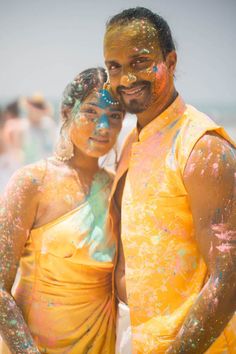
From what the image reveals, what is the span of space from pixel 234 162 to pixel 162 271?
33 cm

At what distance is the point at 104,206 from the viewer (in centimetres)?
151

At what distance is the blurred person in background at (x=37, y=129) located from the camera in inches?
137

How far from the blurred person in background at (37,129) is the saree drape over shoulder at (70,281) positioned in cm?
204

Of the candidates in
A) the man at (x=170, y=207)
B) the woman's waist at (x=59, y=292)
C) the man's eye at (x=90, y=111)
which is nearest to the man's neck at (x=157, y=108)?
the man at (x=170, y=207)

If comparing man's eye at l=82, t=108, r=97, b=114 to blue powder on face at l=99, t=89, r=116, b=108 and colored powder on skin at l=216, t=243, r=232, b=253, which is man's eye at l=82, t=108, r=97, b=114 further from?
colored powder on skin at l=216, t=243, r=232, b=253

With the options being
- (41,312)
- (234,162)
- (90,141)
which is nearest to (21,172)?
(90,141)

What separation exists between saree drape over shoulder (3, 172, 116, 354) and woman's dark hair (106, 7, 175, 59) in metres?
0.53

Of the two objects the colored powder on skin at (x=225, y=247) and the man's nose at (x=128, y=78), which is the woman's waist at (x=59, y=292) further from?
the man's nose at (x=128, y=78)

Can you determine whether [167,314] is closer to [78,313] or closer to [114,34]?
[78,313]

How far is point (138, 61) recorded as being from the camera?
49.8 inches

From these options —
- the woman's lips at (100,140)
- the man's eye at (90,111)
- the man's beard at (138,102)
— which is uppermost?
the man's beard at (138,102)

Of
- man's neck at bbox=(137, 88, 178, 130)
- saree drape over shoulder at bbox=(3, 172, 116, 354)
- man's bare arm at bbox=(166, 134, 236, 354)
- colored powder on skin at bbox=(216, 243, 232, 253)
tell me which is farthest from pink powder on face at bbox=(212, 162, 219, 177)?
saree drape over shoulder at bbox=(3, 172, 116, 354)

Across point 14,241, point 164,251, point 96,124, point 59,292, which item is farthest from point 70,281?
point 96,124

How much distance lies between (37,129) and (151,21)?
232 cm
